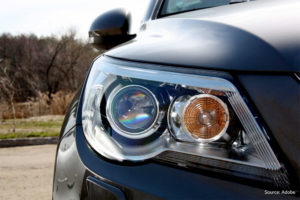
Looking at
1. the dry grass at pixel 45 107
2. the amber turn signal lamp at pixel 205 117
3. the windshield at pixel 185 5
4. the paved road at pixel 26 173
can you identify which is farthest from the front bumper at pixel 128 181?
the dry grass at pixel 45 107

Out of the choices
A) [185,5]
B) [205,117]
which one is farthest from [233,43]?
[185,5]

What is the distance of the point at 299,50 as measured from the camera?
0.86 metres

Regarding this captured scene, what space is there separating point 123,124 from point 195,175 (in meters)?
0.26

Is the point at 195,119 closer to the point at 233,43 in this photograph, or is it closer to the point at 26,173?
the point at 233,43

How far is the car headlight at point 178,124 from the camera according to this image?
2.79 feet

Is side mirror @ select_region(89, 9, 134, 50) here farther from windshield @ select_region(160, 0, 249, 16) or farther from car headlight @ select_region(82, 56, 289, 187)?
car headlight @ select_region(82, 56, 289, 187)

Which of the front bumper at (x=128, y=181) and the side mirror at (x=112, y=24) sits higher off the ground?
the side mirror at (x=112, y=24)

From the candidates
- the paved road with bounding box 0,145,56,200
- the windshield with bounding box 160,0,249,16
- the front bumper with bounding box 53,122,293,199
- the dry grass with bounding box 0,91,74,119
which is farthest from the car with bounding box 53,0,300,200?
the dry grass with bounding box 0,91,74,119

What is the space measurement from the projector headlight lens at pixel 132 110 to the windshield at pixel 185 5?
33.9 inches

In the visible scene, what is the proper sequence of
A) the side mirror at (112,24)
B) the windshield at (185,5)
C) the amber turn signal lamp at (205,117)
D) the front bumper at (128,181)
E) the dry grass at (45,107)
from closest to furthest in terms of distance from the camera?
1. the front bumper at (128,181)
2. the amber turn signal lamp at (205,117)
3. the windshield at (185,5)
4. the side mirror at (112,24)
5. the dry grass at (45,107)

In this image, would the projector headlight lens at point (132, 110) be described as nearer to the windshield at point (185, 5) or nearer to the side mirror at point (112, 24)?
the windshield at point (185, 5)

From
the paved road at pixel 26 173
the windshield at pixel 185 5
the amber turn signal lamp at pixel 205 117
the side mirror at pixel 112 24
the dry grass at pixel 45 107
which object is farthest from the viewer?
the dry grass at pixel 45 107

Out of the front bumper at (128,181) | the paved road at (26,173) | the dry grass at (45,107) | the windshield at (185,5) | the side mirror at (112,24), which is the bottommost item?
the dry grass at (45,107)

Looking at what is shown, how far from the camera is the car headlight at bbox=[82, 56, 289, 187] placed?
2.79ft
